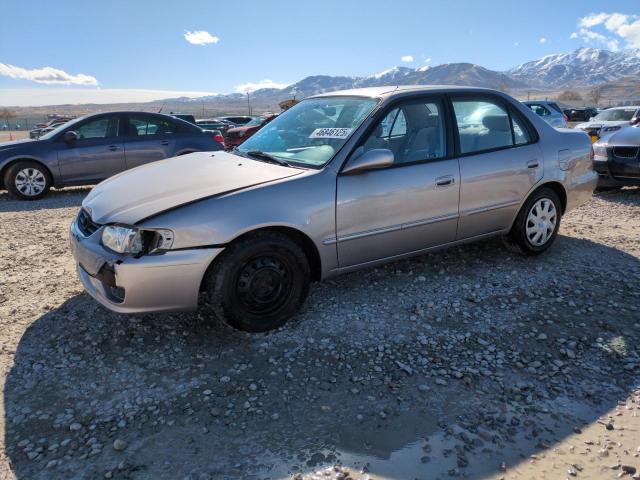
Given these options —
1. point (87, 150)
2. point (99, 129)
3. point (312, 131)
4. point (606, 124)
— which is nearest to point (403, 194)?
point (312, 131)

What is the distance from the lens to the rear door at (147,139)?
8.65 meters

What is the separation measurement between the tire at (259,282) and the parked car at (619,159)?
640cm

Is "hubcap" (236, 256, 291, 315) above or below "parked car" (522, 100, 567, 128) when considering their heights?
below

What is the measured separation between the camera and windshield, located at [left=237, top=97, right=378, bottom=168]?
3631mm


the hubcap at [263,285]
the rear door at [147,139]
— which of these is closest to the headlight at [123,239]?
the hubcap at [263,285]

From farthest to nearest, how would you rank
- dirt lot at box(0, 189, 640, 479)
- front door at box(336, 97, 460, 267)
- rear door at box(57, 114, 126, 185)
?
rear door at box(57, 114, 126, 185) → front door at box(336, 97, 460, 267) → dirt lot at box(0, 189, 640, 479)

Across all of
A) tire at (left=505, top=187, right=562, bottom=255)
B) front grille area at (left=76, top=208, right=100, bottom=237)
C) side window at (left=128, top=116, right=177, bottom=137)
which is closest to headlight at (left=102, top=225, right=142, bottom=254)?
front grille area at (left=76, top=208, right=100, bottom=237)

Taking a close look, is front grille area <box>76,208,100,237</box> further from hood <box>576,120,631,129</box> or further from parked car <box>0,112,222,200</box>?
hood <box>576,120,631,129</box>

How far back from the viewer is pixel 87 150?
8.37 m

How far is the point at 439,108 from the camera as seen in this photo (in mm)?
4090

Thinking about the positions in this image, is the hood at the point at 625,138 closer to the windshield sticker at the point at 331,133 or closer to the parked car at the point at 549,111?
the windshield sticker at the point at 331,133

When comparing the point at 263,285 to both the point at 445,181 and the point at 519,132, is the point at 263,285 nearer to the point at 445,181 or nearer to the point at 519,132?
the point at 445,181

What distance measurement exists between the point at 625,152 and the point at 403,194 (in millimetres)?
5751

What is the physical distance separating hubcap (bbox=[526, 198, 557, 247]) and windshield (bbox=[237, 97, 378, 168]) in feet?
6.43
